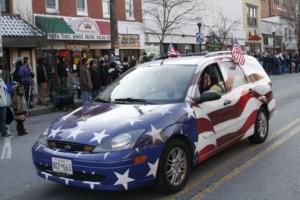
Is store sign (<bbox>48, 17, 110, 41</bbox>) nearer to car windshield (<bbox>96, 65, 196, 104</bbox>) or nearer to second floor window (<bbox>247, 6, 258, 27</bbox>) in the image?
car windshield (<bbox>96, 65, 196, 104</bbox>)

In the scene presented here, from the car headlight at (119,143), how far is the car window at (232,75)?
2.42 meters

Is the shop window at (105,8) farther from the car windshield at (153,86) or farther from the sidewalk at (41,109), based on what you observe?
the car windshield at (153,86)

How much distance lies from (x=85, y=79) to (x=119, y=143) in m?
10.7

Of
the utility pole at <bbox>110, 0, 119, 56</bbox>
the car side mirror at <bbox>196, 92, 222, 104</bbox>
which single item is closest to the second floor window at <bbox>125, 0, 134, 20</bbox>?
the utility pole at <bbox>110, 0, 119, 56</bbox>

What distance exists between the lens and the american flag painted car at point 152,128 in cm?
500

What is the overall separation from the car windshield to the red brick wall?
53.0 feet

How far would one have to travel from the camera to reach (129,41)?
28438mm

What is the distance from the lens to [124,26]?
28.0 metres

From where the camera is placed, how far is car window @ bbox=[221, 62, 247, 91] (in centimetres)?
713

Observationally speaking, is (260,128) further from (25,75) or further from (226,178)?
(25,75)

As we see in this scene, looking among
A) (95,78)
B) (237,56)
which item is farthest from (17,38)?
(237,56)

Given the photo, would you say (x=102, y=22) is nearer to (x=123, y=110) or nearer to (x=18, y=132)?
(x=18, y=132)

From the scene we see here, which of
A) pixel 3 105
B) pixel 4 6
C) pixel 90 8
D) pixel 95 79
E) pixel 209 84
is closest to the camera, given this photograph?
pixel 209 84

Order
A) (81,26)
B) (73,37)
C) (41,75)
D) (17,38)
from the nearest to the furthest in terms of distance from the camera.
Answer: (41,75)
(17,38)
(73,37)
(81,26)
